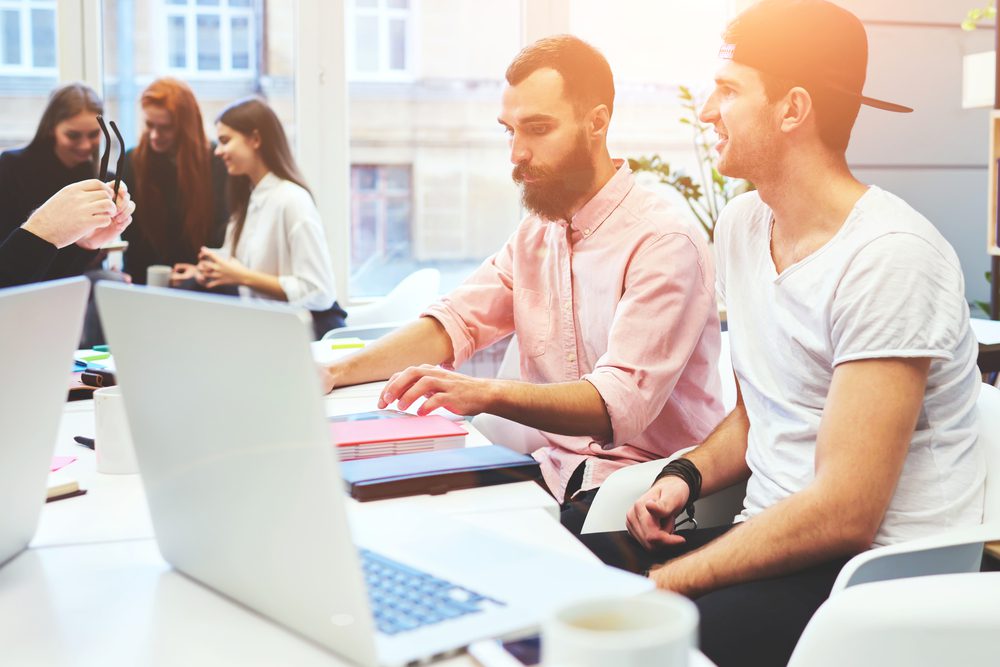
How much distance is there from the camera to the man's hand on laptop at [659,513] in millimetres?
1668

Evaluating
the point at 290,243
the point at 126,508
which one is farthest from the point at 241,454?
the point at 290,243

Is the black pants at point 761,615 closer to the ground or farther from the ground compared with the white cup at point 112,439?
closer to the ground

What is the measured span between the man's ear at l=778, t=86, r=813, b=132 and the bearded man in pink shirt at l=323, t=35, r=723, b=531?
387 millimetres

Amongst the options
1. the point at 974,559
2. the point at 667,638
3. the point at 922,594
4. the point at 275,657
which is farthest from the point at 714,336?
the point at 667,638

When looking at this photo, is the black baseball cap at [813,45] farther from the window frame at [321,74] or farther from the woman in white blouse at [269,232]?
the window frame at [321,74]

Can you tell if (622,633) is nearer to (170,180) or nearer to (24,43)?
(170,180)

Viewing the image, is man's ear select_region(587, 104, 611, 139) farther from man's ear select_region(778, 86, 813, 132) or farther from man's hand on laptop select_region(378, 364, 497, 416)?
man's hand on laptop select_region(378, 364, 497, 416)

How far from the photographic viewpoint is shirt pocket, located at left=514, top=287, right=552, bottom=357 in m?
2.19

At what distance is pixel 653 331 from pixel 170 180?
2852 mm

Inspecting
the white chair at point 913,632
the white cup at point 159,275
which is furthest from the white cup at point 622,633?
the white cup at point 159,275

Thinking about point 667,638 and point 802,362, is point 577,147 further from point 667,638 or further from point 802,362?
point 667,638

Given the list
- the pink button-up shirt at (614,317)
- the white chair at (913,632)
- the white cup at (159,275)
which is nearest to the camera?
the white chair at (913,632)

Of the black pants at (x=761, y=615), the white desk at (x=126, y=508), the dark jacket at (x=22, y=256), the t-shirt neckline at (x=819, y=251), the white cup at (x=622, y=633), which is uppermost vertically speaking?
the t-shirt neckline at (x=819, y=251)

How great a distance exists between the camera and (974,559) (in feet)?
4.62
